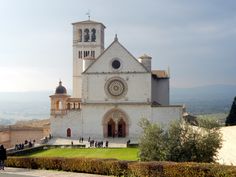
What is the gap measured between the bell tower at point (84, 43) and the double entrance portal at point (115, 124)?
12667 millimetres

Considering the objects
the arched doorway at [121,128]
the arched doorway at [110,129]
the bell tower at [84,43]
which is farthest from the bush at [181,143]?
the bell tower at [84,43]

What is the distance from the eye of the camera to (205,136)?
27188 millimetres

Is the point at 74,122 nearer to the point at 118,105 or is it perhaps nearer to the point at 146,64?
the point at 118,105

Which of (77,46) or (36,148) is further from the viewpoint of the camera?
(77,46)

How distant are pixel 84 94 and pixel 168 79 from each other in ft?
38.8

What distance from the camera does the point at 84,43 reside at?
73312 mm

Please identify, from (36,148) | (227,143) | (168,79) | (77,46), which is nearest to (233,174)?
(227,143)

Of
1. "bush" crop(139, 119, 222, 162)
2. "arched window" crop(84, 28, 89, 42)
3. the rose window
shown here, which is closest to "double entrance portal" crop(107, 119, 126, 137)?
the rose window

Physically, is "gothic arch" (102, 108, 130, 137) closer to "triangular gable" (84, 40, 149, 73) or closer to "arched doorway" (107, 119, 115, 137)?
"arched doorway" (107, 119, 115, 137)

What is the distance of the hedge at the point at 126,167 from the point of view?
19641mm

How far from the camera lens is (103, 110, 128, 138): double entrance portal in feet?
200

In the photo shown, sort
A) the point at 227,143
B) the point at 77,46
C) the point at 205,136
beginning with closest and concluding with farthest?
the point at 205,136 → the point at 227,143 → the point at 77,46

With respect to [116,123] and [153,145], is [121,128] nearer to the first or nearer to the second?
[116,123]

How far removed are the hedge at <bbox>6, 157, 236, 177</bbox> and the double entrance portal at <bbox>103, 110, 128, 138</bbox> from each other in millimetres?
33213
